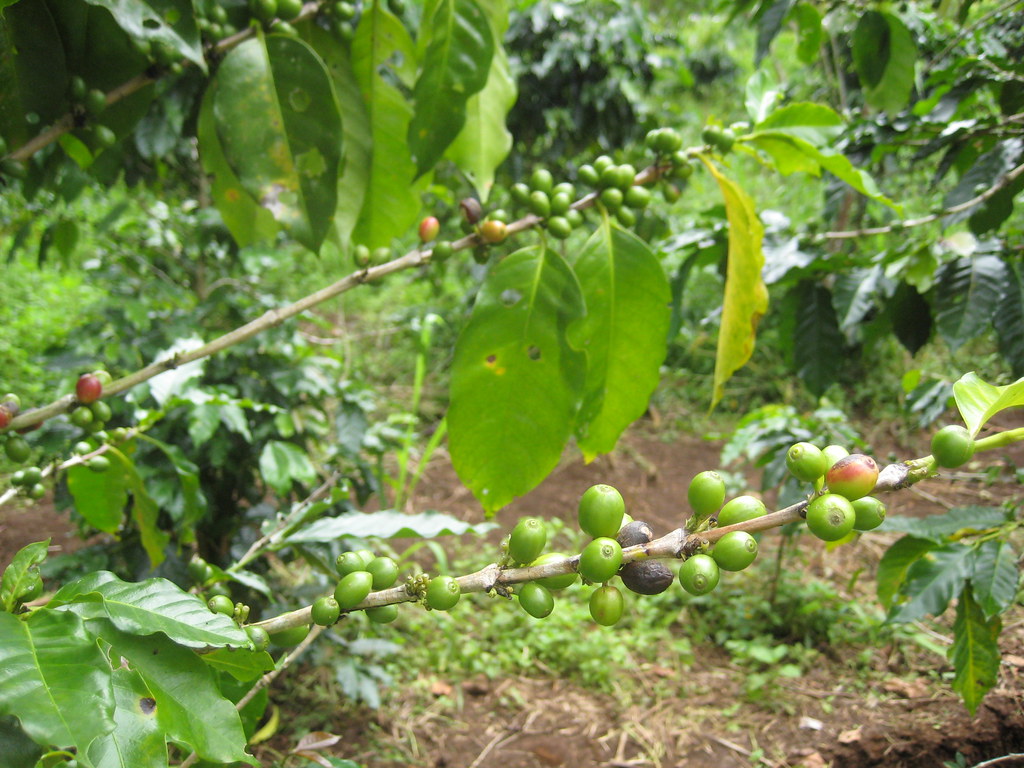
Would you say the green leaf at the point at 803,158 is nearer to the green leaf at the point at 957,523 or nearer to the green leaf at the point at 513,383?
the green leaf at the point at 513,383

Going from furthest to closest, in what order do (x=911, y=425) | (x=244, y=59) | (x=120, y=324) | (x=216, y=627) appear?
(x=911, y=425)
(x=120, y=324)
(x=244, y=59)
(x=216, y=627)

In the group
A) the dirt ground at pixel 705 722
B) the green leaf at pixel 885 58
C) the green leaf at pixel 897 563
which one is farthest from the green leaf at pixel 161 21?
the dirt ground at pixel 705 722

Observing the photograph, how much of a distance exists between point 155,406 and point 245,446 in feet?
1.30

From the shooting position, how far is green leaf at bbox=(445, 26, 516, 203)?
1.07m

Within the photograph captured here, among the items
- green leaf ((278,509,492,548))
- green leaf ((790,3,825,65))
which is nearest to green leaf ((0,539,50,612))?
green leaf ((278,509,492,548))

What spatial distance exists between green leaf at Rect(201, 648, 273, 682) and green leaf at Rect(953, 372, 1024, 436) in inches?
23.4

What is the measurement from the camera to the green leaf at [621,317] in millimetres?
961

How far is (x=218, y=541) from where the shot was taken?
7.00 feet

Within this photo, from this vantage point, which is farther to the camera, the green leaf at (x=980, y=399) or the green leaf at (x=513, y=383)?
the green leaf at (x=513, y=383)

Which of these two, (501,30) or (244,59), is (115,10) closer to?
(244,59)

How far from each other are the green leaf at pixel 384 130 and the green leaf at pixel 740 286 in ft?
1.61

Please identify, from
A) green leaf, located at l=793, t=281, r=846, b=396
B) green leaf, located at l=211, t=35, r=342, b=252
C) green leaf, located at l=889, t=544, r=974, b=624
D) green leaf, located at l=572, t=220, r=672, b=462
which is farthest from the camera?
green leaf, located at l=793, t=281, r=846, b=396

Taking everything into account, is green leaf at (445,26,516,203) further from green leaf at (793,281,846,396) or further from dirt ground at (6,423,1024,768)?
dirt ground at (6,423,1024,768)

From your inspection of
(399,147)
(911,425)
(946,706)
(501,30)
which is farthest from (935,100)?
(911,425)
